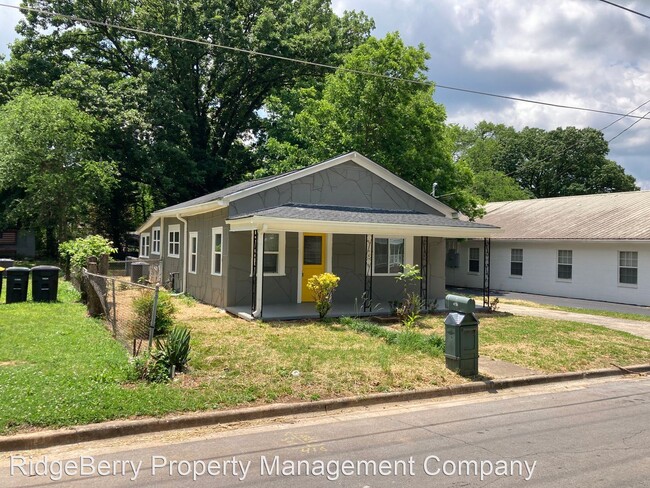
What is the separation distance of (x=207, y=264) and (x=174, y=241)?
482cm

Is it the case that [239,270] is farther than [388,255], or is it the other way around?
[388,255]

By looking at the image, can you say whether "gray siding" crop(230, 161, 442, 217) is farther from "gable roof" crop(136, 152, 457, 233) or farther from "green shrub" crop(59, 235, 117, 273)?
"green shrub" crop(59, 235, 117, 273)

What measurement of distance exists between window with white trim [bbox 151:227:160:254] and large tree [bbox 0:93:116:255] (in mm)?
5753

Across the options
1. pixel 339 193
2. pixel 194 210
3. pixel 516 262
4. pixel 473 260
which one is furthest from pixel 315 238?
pixel 473 260

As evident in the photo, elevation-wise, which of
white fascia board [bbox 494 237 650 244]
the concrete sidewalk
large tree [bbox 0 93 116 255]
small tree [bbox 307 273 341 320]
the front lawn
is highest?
large tree [bbox 0 93 116 255]

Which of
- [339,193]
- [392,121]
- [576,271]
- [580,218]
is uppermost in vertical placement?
[392,121]

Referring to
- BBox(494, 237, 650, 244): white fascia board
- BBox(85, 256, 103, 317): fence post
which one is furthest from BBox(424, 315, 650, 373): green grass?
BBox(85, 256, 103, 317): fence post

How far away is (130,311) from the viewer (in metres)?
9.35

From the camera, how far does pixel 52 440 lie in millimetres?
5254

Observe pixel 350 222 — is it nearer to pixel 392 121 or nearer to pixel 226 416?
pixel 226 416

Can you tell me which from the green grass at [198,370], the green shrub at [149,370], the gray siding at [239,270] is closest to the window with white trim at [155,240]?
the gray siding at [239,270]

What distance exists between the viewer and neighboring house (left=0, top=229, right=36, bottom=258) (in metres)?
37.3

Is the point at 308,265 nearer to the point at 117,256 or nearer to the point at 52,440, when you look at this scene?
the point at 52,440

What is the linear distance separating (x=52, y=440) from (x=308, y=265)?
409 inches
